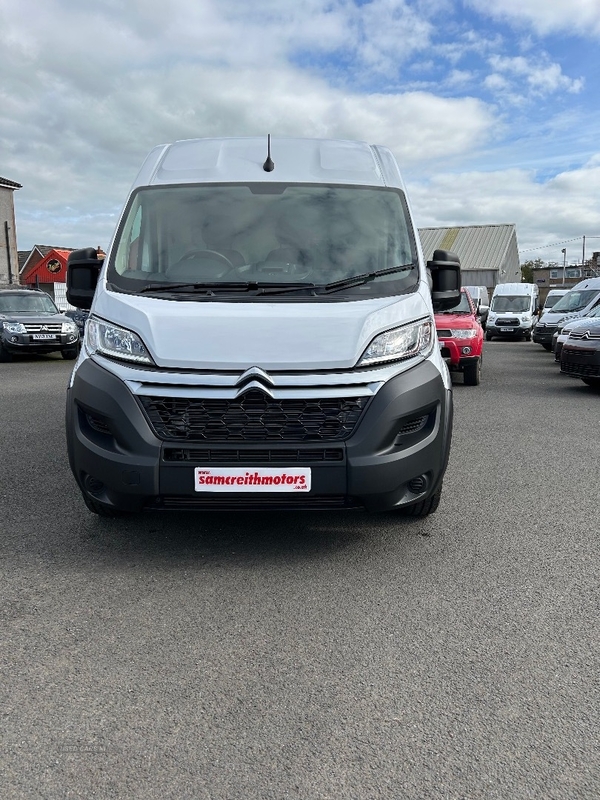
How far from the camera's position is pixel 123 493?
12.9 feet

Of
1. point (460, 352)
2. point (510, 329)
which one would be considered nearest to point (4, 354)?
point (460, 352)

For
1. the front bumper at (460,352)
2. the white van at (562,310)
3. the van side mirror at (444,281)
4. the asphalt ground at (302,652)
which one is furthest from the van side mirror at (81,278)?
the white van at (562,310)

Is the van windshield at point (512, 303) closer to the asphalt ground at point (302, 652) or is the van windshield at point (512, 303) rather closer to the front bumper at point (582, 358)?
the front bumper at point (582, 358)

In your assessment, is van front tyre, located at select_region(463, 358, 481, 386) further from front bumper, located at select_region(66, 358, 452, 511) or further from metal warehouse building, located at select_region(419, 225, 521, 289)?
metal warehouse building, located at select_region(419, 225, 521, 289)

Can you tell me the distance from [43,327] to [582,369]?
11585 millimetres

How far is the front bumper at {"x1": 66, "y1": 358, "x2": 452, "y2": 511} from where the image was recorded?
3.83 m

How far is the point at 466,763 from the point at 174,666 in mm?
1163

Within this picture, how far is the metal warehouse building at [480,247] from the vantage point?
63.2m

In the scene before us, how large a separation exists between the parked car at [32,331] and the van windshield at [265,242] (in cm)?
1351

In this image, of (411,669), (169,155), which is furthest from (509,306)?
(411,669)

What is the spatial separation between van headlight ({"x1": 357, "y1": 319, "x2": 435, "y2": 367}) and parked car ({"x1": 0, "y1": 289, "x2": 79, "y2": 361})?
1490 cm

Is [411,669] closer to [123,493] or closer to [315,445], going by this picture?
[315,445]

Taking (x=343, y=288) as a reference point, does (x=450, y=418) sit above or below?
below

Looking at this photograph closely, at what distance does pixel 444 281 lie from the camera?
16.5 ft
